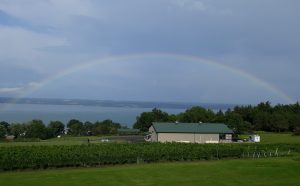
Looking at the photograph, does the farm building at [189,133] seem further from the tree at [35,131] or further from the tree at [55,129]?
the tree at [55,129]

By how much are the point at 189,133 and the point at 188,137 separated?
0.67m

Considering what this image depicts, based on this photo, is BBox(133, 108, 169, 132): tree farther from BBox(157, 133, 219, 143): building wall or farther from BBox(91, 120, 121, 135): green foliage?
BBox(157, 133, 219, 143): building wall

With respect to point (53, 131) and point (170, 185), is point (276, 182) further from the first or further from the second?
point (53, 131)

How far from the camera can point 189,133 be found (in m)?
70.6

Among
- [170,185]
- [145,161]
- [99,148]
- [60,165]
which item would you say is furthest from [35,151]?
[170,185]

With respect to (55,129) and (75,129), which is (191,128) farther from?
(55,129)

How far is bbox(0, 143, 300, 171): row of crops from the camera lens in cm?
3988

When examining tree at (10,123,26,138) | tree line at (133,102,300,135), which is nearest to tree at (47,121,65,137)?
Answer: tree at (10,123,26,138)

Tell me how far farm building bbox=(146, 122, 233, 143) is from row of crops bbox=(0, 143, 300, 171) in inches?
668

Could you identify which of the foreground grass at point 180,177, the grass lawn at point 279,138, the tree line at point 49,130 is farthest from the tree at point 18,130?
the foreground grass at point 180,177

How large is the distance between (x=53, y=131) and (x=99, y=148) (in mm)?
61295

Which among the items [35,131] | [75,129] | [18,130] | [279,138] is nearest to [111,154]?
[279,138]

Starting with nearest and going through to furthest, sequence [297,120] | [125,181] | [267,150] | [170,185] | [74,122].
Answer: [170,185], [125,181], [267,150], [297,120], [74,122]

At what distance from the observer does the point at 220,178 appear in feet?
104
